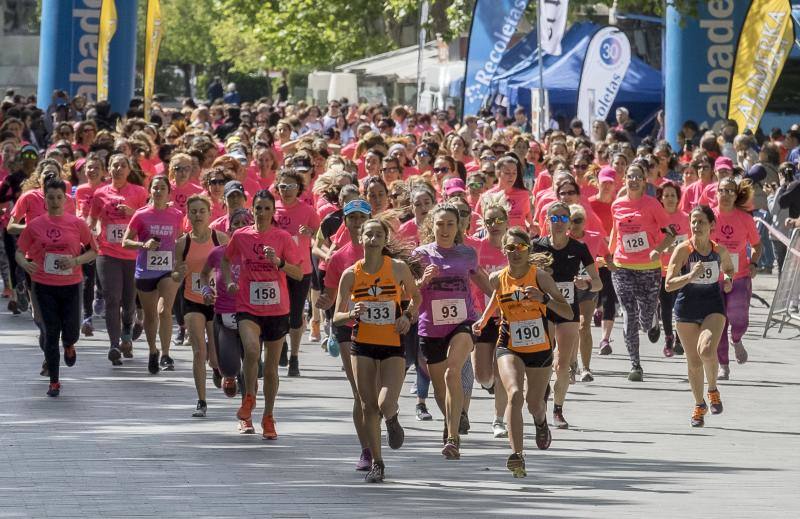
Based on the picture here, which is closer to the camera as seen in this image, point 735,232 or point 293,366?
point 735,232

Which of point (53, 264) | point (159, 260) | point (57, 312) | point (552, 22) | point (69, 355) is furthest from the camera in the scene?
point (552, 22)

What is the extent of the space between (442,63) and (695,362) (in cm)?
3675

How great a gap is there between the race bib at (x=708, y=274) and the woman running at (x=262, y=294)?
3051mm

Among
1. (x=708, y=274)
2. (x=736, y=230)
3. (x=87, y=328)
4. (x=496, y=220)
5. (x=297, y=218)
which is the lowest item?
(x=87, y=328)

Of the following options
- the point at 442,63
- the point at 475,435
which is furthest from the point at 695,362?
the point at 442,63

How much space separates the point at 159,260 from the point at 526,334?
4.83 metres

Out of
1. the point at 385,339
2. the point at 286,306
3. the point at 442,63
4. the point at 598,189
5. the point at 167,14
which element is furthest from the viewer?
the point at 167,14

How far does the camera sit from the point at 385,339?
10.8 meters

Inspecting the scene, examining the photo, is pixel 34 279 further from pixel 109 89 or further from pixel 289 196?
pixel 109 89

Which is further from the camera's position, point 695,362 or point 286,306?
point 695,362

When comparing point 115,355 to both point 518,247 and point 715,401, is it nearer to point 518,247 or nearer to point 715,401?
point 715,401

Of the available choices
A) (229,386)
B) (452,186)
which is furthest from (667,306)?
(229,386)

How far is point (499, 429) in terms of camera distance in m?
12.5

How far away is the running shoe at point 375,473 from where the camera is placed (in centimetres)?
1058
